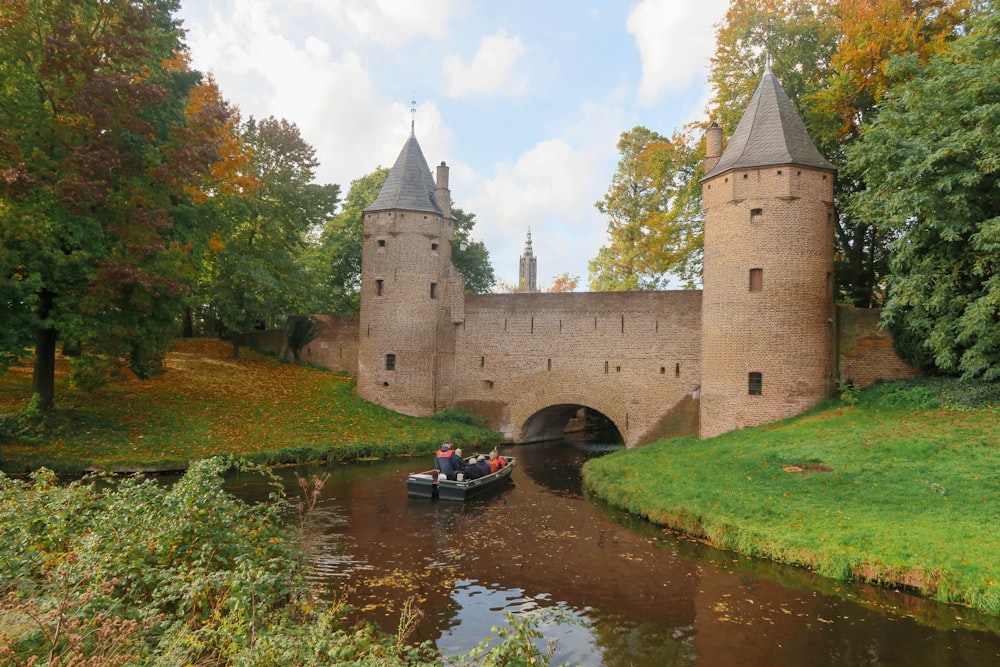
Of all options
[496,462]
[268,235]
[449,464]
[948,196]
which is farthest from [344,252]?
[948,196]

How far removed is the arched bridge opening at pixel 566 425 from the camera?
23.5 metres

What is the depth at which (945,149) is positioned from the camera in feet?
43.1

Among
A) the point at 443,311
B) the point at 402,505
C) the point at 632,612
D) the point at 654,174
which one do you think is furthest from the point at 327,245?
the point at 632,612

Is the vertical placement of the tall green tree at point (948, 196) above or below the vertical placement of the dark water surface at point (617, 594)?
above

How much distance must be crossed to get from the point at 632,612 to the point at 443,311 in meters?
17.0

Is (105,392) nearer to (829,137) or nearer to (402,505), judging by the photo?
(402,505)

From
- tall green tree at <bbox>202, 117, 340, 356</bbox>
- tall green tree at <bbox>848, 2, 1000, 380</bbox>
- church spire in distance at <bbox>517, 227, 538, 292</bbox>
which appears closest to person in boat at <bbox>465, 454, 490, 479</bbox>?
tall green tree at <bbox>848, 2, 1000, 380</bbox>

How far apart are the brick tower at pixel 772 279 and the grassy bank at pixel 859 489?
1117 millimetres

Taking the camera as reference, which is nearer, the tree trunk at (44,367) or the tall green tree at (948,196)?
the tall green tree at (948,196)

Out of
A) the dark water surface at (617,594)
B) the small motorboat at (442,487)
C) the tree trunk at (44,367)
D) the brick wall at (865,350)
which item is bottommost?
the dark water surface at (617,594)

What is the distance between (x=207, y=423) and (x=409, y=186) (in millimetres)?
11529

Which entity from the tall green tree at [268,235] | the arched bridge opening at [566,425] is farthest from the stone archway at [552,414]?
the tall green tree at [268,235]

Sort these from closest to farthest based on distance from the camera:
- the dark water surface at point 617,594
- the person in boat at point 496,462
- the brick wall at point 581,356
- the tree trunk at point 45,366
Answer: the dark water surface at point 617,594, the tree trunk at point 45,366, the person in boat at point 496,462, the brick wall at point 581,356

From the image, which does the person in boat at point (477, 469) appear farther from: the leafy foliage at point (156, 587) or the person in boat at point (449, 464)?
the leafy foliage at point (156, 587)
